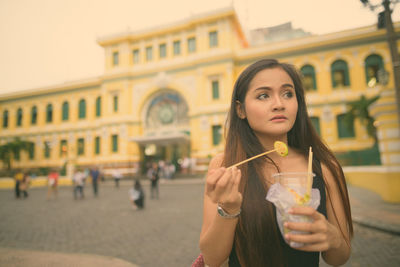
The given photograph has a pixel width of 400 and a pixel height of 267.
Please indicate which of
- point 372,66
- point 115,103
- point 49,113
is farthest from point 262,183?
point 49,113

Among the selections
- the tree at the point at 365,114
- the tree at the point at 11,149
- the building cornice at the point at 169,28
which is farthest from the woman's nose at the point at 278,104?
the tree at the point at 11,149

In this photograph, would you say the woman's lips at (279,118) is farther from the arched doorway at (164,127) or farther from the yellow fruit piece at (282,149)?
the arched doorway at (164,127)

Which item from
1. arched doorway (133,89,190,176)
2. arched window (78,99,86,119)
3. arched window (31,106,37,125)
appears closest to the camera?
arched doorway (133,89,190,176)

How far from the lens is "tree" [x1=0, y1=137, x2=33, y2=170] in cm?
3012

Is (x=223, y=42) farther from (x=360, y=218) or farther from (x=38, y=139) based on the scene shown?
(x=38, y=139)

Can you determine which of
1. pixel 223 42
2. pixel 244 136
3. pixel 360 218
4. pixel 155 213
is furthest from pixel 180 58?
pixel 244 136

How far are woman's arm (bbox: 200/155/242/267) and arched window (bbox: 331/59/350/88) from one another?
989 inches

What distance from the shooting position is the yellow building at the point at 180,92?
861 inches

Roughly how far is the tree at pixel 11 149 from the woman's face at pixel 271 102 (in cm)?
3689

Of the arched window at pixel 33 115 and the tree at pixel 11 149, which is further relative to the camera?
the arched window at pixel 33 115

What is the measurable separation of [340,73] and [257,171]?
83.0 feet

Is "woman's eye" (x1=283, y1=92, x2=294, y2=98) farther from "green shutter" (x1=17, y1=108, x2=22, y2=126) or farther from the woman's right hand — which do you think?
"green shutter" (x1=17, y1=108, x2=22, y2=126)

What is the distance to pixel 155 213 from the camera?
309 inches

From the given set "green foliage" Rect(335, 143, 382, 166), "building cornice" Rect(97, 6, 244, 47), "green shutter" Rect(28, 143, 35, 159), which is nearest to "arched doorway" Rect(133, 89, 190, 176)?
"building cornice" Rect(97, 6, 244, 47)
